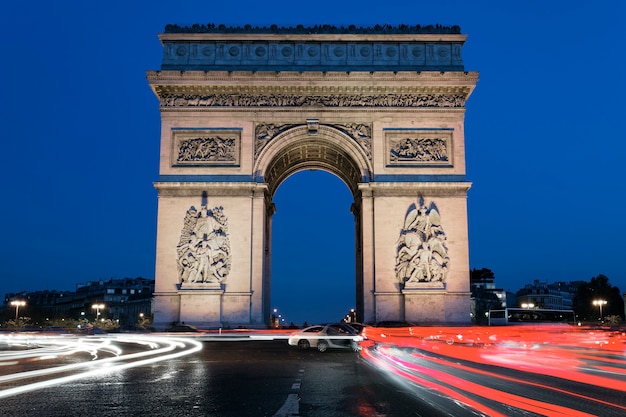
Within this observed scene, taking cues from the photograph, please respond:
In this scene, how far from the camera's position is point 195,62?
35250mm

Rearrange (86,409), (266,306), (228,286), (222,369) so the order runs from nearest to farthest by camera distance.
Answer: (86,409) < (222,369) < (228,286) < (266,306)

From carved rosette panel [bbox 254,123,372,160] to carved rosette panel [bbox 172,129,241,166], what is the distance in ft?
3.41

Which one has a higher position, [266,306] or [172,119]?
[172,119]

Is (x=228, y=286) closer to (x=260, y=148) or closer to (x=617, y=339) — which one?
(x=260, y=148)

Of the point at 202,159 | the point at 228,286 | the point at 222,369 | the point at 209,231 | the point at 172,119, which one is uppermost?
the point at 172,119

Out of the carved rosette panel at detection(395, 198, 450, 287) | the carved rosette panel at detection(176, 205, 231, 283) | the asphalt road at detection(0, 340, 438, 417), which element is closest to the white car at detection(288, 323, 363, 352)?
the asphalt road at detection(0, 340, 438, 417)

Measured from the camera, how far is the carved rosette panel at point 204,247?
33250mm

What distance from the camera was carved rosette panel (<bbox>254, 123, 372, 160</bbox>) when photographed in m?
34.9

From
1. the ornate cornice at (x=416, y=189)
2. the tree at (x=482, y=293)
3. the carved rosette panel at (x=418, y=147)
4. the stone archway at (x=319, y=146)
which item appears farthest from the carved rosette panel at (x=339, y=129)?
the tree at (x=482, y=293)

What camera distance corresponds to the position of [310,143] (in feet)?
119

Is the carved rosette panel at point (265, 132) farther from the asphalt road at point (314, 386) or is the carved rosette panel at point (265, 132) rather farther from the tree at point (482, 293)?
the tree at point (482, 293)

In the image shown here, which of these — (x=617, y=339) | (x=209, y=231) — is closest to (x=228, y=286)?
(x=209, y=231)

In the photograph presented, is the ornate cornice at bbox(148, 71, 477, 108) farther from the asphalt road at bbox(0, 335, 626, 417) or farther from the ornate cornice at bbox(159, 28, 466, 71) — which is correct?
the asphalt road at bbox(0, 335, 626, 417)

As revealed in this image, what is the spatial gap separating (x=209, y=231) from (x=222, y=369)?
741 inches
